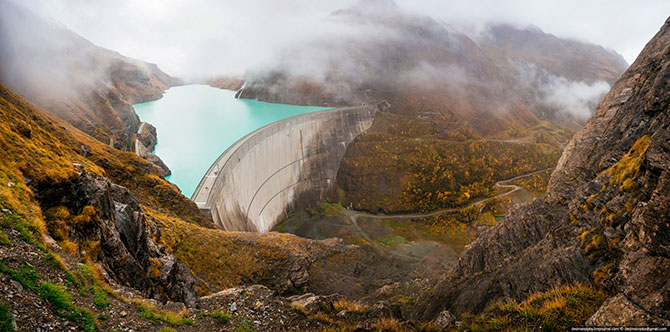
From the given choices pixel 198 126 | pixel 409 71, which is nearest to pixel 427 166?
pixel 198 126

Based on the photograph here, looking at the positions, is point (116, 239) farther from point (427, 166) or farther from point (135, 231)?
point (427, 166)

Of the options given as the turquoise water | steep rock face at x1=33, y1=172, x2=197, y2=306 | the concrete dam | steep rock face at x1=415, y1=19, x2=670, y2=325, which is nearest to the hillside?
steep rock face at x1=33, y1=172, x2=197, y2=306

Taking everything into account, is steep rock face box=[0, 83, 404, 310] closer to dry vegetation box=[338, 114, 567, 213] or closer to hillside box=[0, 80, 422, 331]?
hillside box=[0, 80, 422, 331]

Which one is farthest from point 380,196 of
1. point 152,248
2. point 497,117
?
point 497,117

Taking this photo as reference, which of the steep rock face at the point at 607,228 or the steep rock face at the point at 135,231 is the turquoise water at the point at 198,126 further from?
the steep rock face at the point at 607,228

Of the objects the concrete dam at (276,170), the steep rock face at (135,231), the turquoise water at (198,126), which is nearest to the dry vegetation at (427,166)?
the concrete dam at (276,170)

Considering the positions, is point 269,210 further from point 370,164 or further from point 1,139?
point 1,139
